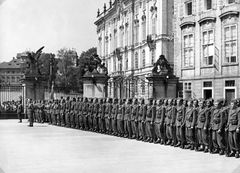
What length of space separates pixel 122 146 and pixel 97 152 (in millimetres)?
1840

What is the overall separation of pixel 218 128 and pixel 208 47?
16.3m

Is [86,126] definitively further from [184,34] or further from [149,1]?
[149,1]

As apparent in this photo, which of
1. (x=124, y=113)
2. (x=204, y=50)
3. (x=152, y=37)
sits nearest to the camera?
(x=124, y=113)

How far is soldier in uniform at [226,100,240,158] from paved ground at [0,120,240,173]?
1.57 feet

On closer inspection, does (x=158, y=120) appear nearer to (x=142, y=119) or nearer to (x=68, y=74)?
(x=142, y=119)

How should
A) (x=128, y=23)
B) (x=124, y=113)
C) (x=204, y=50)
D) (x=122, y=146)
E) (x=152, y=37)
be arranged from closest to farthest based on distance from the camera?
1. (x=122, y=146)
2. (x=124, y=113)
3. (x=204, y=50)
4. (x=152, y=37)
5. (x=128, y=23)

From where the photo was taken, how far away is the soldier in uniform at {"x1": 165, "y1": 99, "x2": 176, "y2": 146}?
15.6 metres

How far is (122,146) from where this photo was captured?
15.1m

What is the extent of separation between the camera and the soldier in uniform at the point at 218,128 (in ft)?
43.4

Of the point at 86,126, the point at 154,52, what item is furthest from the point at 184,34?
the point at 154,52

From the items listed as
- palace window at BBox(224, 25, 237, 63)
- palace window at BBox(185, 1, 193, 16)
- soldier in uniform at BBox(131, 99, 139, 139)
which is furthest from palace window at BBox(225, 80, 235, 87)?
soldier in uniform at BBox(131, 99, 139, 139)

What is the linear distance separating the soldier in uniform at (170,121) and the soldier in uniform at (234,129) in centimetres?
288

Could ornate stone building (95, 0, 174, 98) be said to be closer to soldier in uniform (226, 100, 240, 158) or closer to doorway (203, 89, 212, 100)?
doorway (203, 89, 212, 100)

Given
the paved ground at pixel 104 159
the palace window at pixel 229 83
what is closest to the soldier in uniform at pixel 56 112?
the paved ground at pixel 104 159
